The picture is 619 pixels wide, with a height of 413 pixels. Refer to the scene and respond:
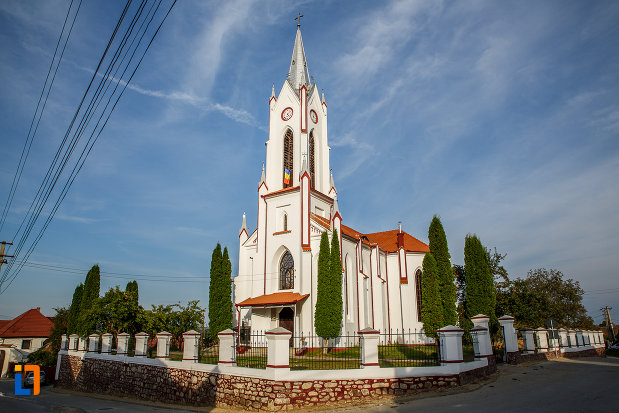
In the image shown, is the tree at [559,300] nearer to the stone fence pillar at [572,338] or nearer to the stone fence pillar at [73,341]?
the stone fence pillar at [572,338]

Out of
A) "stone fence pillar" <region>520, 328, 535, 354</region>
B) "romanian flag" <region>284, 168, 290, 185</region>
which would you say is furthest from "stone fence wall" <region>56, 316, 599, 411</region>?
"romanian flag" <region>284, 168, 290, 185</region>

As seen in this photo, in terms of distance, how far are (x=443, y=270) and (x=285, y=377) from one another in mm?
13842

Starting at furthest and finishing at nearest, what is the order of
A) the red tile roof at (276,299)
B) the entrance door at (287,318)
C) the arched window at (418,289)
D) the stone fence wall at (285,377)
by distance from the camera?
the arched window at (418,289) < the entrance door at (287,318) < the red tile roof at (276,299) < the stone fence wall at (285,377)

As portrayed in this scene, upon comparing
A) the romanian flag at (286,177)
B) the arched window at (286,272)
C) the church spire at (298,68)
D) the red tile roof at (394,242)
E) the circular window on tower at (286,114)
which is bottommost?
the arched window at (286,272)

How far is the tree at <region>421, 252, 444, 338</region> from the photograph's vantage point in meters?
23.3

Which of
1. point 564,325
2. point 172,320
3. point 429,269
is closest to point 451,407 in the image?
point 429,269

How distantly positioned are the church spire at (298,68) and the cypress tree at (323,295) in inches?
582

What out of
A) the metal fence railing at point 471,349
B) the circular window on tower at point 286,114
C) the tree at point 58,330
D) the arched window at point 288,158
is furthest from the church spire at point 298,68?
the tree at point 58,330

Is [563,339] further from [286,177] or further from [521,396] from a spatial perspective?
[286,177]

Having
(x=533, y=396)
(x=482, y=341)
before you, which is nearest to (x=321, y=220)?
(x=482, y=341)

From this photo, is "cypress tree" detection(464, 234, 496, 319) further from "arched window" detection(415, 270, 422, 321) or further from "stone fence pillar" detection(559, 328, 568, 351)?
"arched window" detection(415, 270, 422, 321)

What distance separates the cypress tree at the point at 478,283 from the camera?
72.6 ft

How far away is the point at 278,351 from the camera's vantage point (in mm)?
11586

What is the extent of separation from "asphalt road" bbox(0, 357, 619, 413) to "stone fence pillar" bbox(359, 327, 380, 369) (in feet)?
3.81
